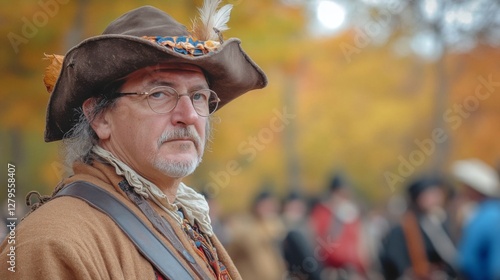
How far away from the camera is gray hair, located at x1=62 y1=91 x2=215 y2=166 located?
3.01 m

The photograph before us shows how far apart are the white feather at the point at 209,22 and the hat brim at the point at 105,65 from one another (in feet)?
0.30

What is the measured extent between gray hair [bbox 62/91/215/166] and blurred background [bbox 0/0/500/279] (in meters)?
1.51

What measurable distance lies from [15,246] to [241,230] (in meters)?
8.18

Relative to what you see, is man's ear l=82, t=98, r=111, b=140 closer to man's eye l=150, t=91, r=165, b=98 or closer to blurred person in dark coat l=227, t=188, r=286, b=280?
man's eye l=150, t=91, r=165, b=98

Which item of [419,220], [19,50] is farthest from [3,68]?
[419,220]

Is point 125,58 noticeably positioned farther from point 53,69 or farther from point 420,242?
point 420,242

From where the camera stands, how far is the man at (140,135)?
8.75 ft

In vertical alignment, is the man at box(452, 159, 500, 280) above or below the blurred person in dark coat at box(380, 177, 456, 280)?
above

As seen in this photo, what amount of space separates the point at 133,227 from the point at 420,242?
7.61 meters

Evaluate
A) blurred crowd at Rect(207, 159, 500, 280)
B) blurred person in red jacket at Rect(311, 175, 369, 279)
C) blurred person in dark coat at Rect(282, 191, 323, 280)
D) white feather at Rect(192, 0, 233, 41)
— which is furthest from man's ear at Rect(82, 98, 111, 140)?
blurred person in red jacket at Rect(311, 175, 369, 279)

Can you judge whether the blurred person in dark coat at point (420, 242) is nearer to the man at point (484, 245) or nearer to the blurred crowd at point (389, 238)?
the blurred crowd at point (389, 238)

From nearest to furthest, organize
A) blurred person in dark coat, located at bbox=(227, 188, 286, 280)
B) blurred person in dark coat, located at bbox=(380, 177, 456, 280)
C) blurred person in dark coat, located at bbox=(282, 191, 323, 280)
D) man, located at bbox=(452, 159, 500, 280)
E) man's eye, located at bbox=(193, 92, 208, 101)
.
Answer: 1. man's eye, located at bbox=(193, 92, 208, 101)
2. man, located at bbox=(452, 159, 500, 280)
3. blurred person in dark coat, located at bbox=(380, 177, 456, 280)
4. blurred person in dark coat, located at bbox=(227, 188, 286, 280)
5. blurred person in dark coat, located at bbox=(282, 191, 323, 280)

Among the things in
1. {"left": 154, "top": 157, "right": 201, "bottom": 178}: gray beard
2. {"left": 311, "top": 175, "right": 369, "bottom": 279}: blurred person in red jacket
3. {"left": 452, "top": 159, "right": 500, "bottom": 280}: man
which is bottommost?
{"left": 311, "top": 175, "right": 369, "bottom": 279}: blurred person in red jacket

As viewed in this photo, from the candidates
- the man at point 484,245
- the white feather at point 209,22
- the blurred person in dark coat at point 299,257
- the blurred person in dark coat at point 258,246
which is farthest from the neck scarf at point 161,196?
the blurred person in dark coat at point 299,257
